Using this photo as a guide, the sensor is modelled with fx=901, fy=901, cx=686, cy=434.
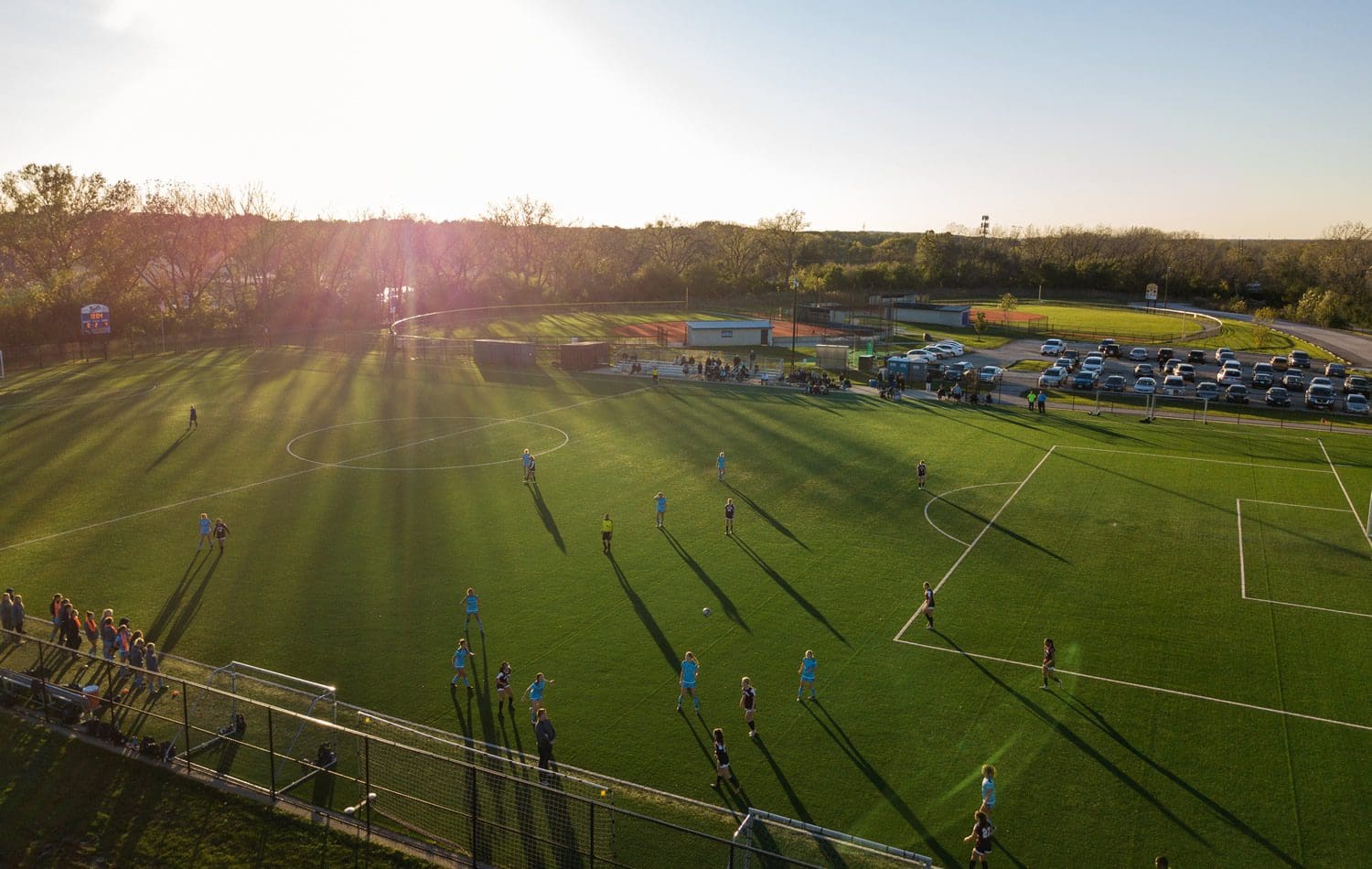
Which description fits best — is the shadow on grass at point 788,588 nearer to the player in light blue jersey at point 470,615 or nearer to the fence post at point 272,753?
the player in light blue jersey at point 470,615

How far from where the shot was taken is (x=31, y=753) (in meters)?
17.2

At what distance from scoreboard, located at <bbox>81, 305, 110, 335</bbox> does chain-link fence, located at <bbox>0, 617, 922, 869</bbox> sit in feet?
206

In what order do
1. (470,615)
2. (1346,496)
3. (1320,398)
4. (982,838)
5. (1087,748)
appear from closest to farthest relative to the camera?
(982,838) < (1087,748) < (470,615) < (1346,496) < (1320,398)

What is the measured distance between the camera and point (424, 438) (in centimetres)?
4562

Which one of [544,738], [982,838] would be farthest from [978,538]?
[544,738]

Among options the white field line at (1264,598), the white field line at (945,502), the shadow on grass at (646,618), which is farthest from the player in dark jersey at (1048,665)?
the white field line at (945,502)

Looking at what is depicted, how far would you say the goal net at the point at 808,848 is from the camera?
41.8 feet

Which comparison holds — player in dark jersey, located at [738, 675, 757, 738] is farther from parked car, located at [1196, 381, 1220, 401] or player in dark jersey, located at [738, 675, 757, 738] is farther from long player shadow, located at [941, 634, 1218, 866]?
parked car, located at [1196, 381, 1220, 401]

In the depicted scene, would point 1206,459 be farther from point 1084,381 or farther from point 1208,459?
point 1084,381

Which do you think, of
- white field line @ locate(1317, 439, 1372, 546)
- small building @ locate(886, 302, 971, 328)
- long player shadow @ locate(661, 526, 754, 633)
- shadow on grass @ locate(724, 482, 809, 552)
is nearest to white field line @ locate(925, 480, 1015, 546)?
shadow on grass @ locate(724, 482, 809, 552)

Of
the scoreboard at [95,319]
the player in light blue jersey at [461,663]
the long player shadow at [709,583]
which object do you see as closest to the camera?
the player in light blue jersey at [461,663]

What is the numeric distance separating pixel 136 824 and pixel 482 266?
373ft

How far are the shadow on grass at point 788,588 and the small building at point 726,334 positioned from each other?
51730 millimetres

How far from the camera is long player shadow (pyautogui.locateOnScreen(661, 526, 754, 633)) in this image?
2406 centimetres
